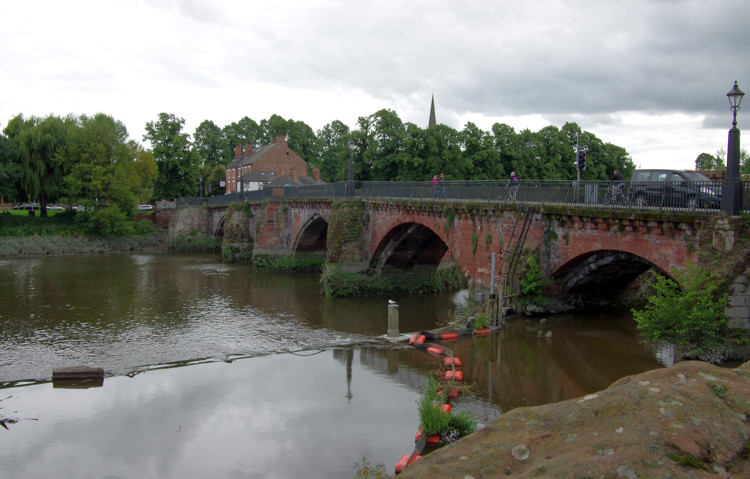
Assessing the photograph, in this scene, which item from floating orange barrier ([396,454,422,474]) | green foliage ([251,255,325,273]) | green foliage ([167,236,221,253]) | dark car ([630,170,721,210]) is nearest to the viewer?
floating orange barrier ([396,454,422,474])

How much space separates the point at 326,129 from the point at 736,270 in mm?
81532

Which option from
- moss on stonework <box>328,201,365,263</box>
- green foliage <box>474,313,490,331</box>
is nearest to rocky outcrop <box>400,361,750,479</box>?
green foliage <box>474,313,490,331</box>

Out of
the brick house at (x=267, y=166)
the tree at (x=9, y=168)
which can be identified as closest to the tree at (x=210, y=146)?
the brick house at (x=267, y=166)

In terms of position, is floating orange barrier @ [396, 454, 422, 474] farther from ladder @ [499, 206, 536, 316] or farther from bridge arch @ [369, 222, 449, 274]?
bridge arch @ [369, 222, 449, 274]

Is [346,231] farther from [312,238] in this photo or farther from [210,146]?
[210,146]

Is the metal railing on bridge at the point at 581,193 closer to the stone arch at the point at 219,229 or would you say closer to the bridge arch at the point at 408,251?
the bridge arch at the point at 408,251

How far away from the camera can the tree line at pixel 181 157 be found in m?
46.4

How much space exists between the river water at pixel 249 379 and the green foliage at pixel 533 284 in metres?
0.78

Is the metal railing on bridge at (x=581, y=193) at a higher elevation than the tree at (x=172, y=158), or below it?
below

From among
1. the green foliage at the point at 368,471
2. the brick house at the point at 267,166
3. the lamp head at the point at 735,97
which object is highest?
the brick house at the point at 267,166

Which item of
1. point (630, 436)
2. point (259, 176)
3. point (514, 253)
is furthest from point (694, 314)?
point (259, 176)

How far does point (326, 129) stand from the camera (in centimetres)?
9075

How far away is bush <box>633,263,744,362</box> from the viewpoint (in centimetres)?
1262

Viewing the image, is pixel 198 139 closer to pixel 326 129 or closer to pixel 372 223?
pixel 326 129
